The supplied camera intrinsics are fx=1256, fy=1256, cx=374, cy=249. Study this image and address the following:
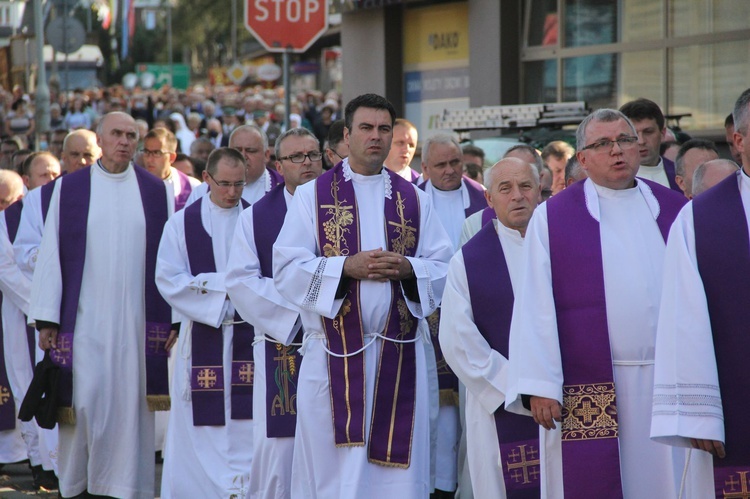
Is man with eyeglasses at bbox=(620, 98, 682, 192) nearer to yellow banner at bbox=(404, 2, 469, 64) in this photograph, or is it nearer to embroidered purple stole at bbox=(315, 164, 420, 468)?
embroidered purple stole at bbox=(315, 164, 420, 468)

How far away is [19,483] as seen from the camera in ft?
31.8

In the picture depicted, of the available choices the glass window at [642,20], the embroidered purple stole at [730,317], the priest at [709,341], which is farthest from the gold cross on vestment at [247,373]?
the glass window at [642,20]

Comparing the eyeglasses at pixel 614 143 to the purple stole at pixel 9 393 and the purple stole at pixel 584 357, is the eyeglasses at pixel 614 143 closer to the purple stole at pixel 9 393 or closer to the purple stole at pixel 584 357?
the purple stole at pixel 584 357

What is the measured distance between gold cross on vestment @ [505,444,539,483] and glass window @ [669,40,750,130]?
831 cm

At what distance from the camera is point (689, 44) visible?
1398 centimetres

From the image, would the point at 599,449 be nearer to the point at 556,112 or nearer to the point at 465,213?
the point at 465,213

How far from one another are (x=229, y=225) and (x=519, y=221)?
2841mm

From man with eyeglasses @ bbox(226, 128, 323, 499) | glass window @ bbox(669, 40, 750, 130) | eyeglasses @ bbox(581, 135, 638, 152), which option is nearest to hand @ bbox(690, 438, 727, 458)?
eyeglasses @ bbox(581, 135, 638, 152)

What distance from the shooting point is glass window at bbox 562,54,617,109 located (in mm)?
15141

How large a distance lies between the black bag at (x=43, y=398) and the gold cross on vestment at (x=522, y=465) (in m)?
3.37

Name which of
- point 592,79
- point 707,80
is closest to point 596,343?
point 707,80

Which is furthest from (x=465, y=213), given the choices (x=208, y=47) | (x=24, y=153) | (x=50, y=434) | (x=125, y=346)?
(x=208, y=47)

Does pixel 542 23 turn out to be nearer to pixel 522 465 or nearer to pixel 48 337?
pixel 48 337

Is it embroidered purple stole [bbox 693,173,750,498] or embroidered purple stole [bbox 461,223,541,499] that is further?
embroidered purple stole [bbox 461,223,541,499]
